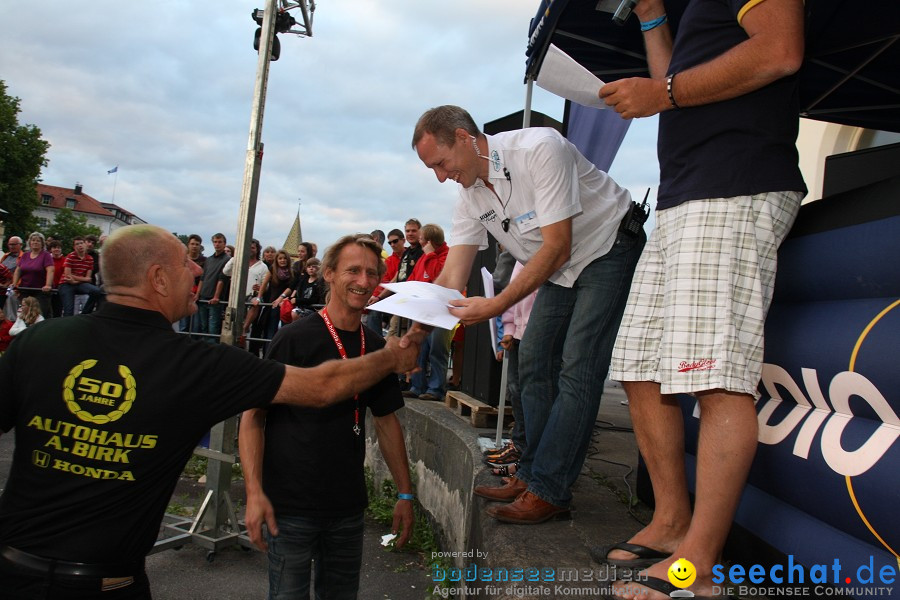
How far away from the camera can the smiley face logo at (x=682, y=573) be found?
1.69m

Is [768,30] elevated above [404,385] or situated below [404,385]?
above

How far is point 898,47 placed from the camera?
3133mm

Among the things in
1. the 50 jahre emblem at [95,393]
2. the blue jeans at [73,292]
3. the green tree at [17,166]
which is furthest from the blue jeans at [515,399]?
the green tree at [17,166]

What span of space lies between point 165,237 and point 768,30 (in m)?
2.07

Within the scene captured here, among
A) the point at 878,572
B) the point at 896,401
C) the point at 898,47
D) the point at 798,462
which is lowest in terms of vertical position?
the point at 878,572

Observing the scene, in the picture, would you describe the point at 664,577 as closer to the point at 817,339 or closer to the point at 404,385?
the point at 817,339

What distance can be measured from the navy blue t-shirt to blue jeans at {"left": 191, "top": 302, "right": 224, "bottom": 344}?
31.5ft

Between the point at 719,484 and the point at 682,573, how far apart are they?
0.26 m

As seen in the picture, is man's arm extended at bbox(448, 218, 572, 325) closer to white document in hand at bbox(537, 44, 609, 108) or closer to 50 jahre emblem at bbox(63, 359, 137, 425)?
white document in hand at bbox(537, 44, 609, 108)

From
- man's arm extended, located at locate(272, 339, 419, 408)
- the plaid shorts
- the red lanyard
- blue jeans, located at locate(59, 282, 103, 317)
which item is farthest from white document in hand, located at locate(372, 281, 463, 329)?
blue jeans, located at locate(59, 282, 103, 317)

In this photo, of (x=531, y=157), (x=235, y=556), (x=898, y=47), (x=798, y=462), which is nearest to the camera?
(x=798, y=462)

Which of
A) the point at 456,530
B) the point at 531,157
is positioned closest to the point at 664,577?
the point at 531,157

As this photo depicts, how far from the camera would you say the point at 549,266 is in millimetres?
2570

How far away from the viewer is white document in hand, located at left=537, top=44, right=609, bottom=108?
2293mm
